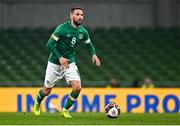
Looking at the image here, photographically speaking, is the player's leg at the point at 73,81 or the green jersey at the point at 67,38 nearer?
the green jersey at the point at 67,38

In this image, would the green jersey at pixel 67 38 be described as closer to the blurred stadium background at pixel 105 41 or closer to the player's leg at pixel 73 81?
the player's leg at pixel 73 81

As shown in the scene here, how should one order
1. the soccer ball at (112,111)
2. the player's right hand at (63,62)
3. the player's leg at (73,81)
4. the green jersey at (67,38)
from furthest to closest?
the player's leg at (73,81) → the green jersey at (67,38) → the soccer ball at (112,111) → the player's right hand at (63,62)

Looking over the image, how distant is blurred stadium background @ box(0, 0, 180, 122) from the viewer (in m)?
24.7

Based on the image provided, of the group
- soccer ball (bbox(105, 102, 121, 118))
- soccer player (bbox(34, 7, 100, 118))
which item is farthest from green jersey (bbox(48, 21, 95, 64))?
soccer ball (bbox(105, 102, 121, 118))

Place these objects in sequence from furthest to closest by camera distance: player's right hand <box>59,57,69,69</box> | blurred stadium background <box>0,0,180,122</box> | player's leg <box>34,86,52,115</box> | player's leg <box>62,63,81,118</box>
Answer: blurred stadium background <box>0,0,180,122</box> → player's leg <box>34,86,52,115</box> → player's leg <box>62,63,81,118</box> → player's right hand <box>59,57,69,69</box>

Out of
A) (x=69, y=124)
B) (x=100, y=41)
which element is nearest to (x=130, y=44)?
(x=100, y=41)

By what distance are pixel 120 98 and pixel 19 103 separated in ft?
10.0

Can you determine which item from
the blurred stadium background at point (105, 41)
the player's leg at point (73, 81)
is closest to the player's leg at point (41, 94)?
the player's leg at point (73, 81)

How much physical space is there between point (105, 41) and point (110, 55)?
28.9 inches

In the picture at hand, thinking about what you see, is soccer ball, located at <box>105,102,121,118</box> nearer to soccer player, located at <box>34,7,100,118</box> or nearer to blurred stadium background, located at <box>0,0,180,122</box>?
soccer player, located at <box>34,7,100,118</box>

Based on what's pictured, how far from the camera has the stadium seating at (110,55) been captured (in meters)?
24.8

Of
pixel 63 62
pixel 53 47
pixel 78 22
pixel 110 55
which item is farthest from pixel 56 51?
pixel 110 55

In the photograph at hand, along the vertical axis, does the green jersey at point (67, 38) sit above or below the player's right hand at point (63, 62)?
above

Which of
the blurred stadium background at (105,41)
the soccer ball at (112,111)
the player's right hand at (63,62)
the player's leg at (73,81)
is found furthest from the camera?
the blurred stadium background at (105,41)
